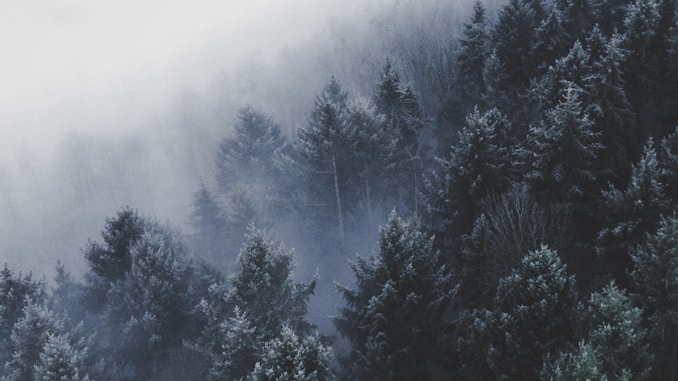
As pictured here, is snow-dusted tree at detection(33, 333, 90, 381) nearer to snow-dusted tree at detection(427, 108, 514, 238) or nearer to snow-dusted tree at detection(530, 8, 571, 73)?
snow-dusted tree at detection(427, 108, 514, 238)

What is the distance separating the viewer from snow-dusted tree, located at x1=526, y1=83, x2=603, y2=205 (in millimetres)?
27688

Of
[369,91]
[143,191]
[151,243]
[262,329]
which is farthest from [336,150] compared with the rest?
[143,191]

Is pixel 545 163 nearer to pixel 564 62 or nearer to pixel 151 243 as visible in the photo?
pixel 564 62

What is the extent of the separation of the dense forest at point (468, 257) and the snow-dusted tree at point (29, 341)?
0.12 m

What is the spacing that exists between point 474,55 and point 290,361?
3497 cm

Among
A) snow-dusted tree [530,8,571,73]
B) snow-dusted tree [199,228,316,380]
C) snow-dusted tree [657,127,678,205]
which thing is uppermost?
snow-dusted tree [530,8,571,73]

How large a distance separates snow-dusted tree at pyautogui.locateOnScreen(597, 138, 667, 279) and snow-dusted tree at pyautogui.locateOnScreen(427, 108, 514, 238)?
633 cm

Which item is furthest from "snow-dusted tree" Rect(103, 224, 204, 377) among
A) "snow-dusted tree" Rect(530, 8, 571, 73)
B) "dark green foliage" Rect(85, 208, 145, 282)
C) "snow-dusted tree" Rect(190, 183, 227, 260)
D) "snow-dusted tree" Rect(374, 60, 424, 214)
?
"snow-dusted tree" Rect(530, 8, 571, 73)

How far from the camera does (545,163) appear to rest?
28.5 m

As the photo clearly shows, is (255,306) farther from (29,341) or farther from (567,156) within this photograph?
(567,156)

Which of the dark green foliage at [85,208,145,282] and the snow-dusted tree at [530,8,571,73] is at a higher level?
the snow-dusted tree at [530,8,571,73]

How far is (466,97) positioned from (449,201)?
20172 mm

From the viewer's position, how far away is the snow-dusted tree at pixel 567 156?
2769cm

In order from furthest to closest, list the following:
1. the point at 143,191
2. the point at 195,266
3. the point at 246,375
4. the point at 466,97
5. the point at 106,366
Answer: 1. the point at 143,191
2. the point at 466,97
3. the point at 195,266
4. the point at 106,366
5. the point at 246,375
